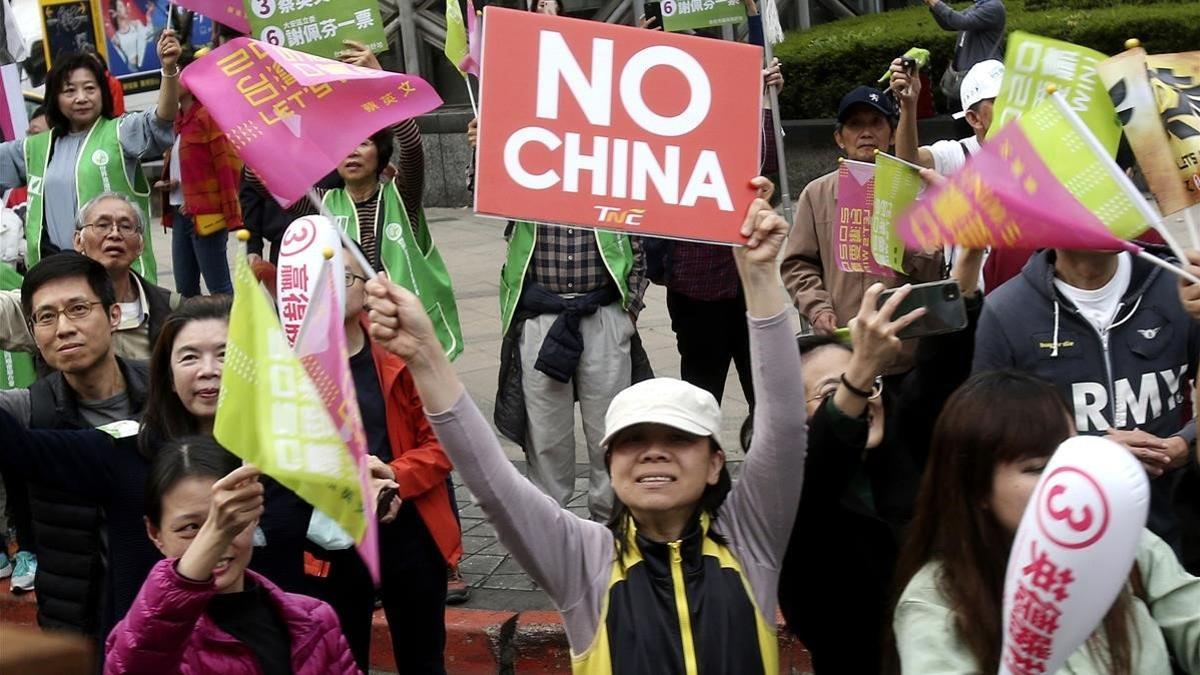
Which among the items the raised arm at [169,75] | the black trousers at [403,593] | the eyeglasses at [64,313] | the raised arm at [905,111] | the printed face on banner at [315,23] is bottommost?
the black trousers at [403,593]

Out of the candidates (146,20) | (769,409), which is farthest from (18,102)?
(146,20)

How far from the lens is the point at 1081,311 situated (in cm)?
446

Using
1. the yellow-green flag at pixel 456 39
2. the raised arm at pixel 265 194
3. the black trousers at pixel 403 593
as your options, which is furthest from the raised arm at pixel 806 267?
the raised arm at pixel 265 194

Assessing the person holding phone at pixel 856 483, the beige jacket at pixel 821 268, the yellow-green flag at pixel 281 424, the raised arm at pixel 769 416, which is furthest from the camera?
the beige jacket at pixel 821 268

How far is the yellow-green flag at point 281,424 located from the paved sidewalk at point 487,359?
188cm

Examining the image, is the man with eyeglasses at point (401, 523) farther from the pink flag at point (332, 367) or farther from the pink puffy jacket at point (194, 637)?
the pink flag at point (332, 367)

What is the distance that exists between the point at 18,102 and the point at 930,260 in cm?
470

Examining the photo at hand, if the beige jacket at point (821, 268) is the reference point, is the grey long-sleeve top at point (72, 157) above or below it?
above

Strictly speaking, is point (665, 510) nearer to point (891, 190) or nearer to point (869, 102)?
point (891, 190)

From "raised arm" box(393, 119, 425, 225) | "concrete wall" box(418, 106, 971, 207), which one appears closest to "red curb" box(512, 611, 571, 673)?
"raised arm" box(393, 119, 425, 225)

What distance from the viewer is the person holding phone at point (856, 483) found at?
3.68m

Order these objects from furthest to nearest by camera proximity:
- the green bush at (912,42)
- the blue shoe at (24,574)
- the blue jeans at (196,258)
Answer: the green bush at (912,42) < the blue jeans at (196,258) < the blue shoe at (24,574)

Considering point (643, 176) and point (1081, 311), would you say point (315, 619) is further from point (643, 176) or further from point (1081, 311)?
point (1081, 311)

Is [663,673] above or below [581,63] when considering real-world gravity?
below
